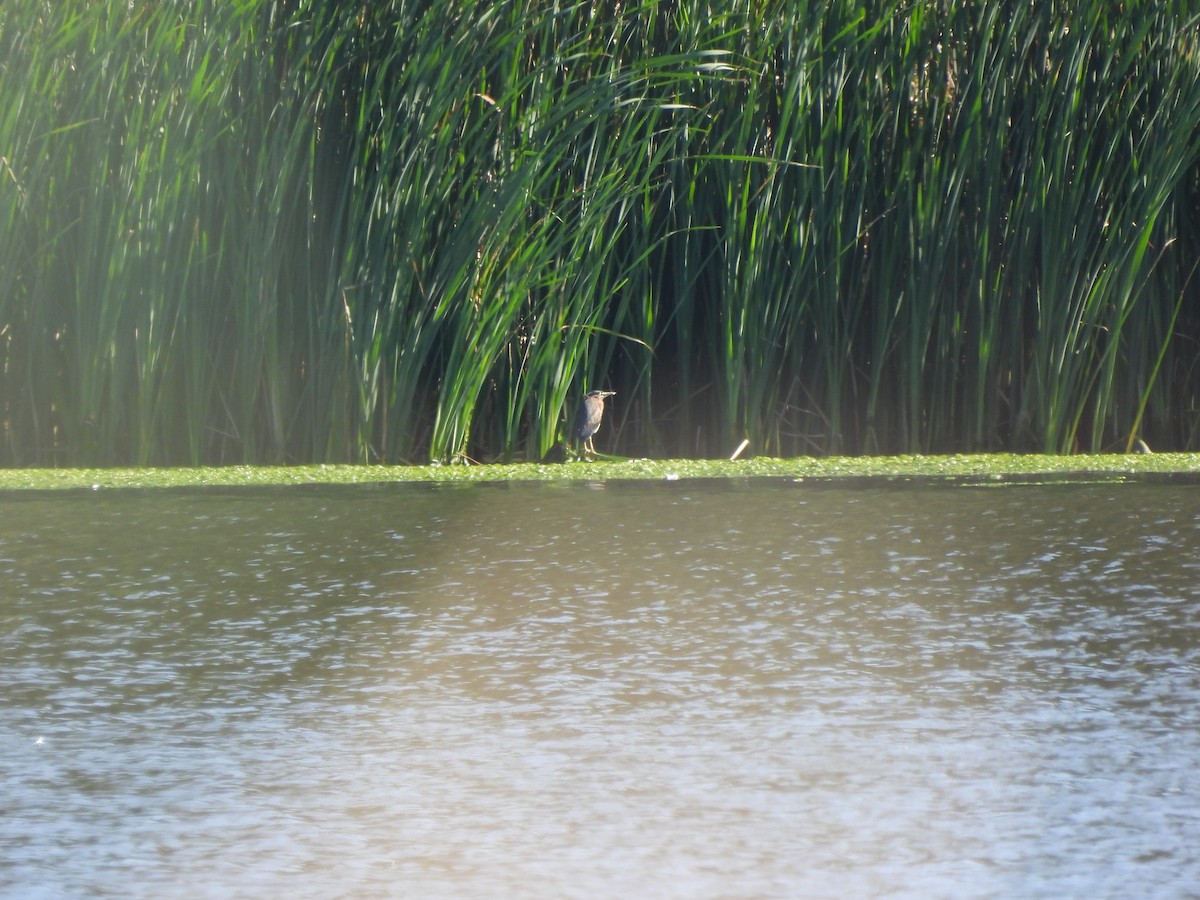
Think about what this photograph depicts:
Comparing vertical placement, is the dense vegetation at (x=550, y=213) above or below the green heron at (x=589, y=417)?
above

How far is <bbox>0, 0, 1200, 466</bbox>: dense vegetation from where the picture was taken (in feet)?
17.7

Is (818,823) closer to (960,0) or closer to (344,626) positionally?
(344,626)

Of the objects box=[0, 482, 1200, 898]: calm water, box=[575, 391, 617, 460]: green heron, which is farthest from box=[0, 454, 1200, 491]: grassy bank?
box=[0, 482, 1200, 898]: calm water

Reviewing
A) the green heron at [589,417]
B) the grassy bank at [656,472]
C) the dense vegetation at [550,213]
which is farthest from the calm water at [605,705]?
the dense vegetation at [550,213]

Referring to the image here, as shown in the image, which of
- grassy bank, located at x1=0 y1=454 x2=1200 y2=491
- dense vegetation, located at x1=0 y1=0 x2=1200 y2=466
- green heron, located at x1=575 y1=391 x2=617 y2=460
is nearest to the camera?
grassy bank, located at x1=0 y1=454 x2=1200 y2=491

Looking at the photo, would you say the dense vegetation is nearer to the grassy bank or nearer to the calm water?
the grassy bank

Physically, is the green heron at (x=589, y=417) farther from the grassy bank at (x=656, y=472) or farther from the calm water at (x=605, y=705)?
the calm water at (x=605, y=705)

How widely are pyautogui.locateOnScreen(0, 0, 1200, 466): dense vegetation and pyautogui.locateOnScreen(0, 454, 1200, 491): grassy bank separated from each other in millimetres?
289

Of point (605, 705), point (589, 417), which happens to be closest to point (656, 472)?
point (589, 417)

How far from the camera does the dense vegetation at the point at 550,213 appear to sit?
5.38m

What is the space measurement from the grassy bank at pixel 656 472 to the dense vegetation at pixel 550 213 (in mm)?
289

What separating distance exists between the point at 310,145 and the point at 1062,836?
13.1 feet

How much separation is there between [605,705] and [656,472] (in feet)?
9.03

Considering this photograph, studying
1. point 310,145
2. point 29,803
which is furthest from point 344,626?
point 310,145
